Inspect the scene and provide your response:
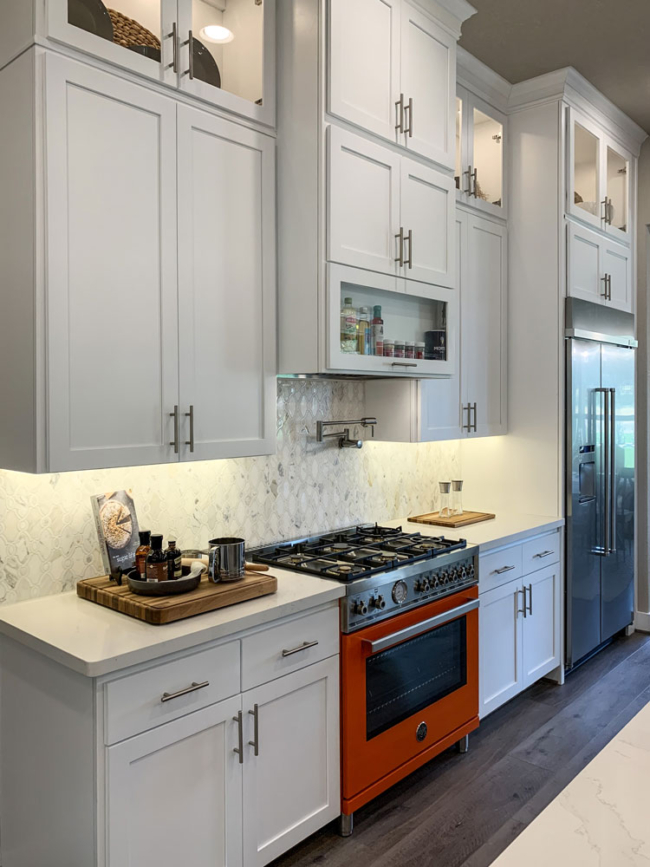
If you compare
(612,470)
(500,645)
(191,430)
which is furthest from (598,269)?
(191,430)

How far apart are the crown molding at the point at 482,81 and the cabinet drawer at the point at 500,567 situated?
89.7 inches

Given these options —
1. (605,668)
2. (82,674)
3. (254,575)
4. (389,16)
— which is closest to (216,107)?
(389,16)

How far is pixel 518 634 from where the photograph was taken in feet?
10.9

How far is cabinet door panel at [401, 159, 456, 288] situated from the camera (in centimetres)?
281

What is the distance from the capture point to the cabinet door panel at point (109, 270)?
191 centimetres

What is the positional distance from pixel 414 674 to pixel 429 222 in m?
1.81

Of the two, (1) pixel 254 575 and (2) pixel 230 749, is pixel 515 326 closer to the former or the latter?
(1) pixel 254 575

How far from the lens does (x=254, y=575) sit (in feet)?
7.47

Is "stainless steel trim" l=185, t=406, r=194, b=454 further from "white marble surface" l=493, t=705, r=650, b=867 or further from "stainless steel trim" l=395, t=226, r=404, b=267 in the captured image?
"white marble surface" l=493, t=705, r=650, b=867

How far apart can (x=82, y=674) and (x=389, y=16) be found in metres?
2.54

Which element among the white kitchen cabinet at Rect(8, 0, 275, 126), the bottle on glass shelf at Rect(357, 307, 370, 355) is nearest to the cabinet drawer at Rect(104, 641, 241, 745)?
the bottle on glass shelf at Rect(357, 307, 370, 355)

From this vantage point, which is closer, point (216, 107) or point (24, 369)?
point (24, 369)

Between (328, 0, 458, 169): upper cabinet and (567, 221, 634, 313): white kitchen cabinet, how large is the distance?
3.59 feet

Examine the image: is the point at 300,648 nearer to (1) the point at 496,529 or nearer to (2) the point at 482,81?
(1) the point at 496,529
